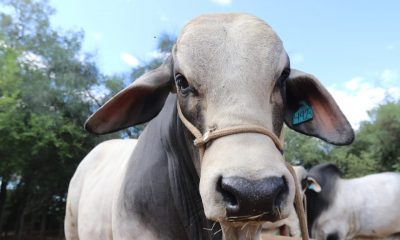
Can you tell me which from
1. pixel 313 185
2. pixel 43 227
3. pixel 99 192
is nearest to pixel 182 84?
pixel 99 192

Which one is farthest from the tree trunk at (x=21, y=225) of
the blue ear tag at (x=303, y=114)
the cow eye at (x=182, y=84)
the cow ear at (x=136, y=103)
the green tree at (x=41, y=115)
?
the cow eye at (x=182, y=84)

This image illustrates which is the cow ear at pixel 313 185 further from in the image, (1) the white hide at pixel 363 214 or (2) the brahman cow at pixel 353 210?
(1) the white hide at pixel 363 214

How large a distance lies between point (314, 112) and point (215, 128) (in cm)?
105

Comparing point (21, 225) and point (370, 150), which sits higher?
point (370, 150)

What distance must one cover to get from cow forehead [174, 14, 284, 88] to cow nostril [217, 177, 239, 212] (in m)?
0.56

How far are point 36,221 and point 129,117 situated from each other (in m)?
19.4

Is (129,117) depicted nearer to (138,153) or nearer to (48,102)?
(138,153)

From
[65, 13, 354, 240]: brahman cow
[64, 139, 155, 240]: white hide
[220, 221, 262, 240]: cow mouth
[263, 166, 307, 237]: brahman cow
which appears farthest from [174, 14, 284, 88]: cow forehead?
[263, 166, 307, 237]: brahman cow

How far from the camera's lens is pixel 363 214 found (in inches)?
410

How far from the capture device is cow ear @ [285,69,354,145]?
2605 millimetres

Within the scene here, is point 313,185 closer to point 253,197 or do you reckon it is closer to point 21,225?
point 253,197

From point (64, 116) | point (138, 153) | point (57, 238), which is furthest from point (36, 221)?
point (138, 153)

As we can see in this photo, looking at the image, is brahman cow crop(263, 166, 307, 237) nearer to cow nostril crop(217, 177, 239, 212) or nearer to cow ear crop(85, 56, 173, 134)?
cow ear crop(85, 56, 173, 134)

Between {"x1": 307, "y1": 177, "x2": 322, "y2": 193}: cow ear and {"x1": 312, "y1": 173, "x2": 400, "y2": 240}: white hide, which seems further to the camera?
{"x1": 312, "y1": 173, "x2": 400, "y2": 240}: white hide
